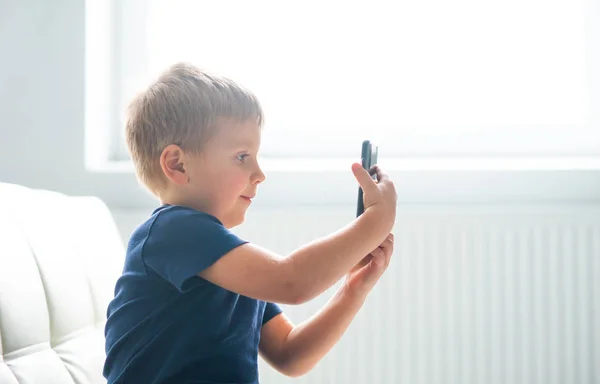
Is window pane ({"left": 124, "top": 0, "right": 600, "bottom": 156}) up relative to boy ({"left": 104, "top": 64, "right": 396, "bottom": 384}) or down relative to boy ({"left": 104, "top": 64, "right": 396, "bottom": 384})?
up

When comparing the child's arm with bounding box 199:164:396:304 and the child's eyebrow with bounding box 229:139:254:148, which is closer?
the child's arm with bounding box 199:164:396:304

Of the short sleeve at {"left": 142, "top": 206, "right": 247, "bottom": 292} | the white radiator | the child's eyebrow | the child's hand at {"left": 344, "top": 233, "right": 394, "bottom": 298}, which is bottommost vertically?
the white radiator

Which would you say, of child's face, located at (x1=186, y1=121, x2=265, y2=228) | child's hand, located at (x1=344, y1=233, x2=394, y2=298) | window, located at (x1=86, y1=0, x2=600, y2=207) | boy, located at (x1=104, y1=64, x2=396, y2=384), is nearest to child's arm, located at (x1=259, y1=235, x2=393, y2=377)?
child's hand, located at (x1=344, y1=233, x2=394, y2=298)

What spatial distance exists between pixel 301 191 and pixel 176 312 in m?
1.02

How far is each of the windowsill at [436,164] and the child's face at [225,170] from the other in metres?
0.91

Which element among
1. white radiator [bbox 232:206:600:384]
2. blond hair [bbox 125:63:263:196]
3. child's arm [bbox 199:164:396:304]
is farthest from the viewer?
white radiator [bbox 232:206:600:384]

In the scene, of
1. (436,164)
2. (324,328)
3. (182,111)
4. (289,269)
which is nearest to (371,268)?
(324,328)

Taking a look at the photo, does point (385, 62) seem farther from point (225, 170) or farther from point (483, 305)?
point (225, 170)

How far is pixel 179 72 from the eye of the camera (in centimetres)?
112

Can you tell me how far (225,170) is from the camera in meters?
1.09

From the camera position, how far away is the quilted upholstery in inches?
44.6

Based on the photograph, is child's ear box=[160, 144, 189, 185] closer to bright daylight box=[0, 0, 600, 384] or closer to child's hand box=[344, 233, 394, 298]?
bright daylight box=[0, 0, 600, 384]

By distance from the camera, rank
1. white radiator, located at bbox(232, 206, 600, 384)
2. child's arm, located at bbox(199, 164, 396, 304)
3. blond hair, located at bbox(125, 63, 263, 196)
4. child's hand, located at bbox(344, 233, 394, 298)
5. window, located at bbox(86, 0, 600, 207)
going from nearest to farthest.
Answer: child's arm, located at bbox(199, 164, 396, 304) < blond hair, located at bbox(125, 63, 263, 196) < child's hand, located at bbox(344, 233, 394, 298) < white radiator, located at bbox(232, 206, 600, 384) < window, located at bbox(86, 0, 600, 207)

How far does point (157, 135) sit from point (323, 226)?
960 mm
